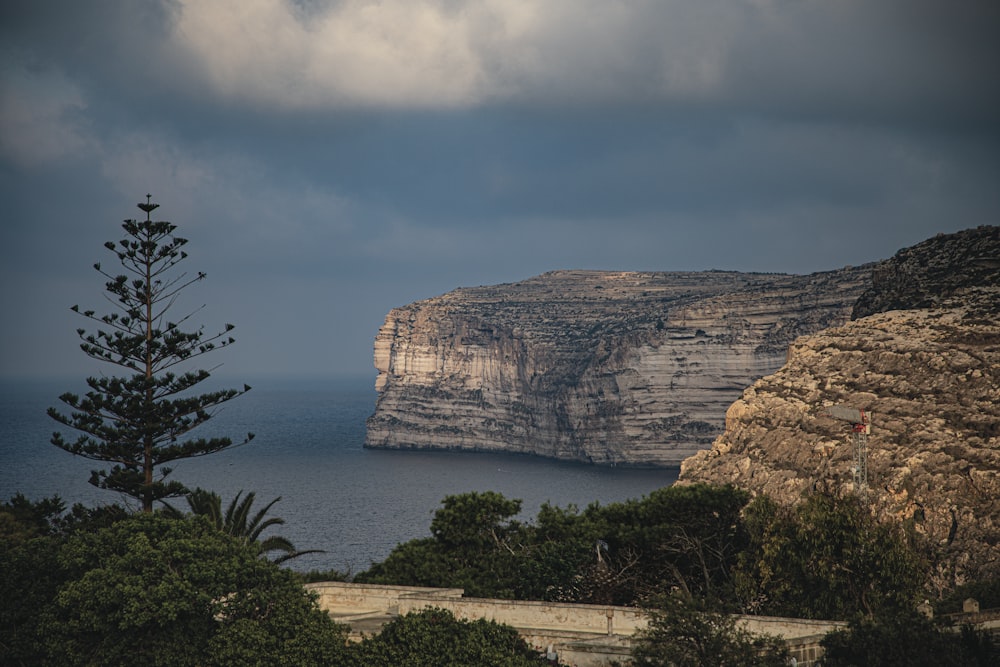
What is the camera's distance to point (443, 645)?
2052cm

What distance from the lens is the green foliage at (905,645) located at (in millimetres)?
18484

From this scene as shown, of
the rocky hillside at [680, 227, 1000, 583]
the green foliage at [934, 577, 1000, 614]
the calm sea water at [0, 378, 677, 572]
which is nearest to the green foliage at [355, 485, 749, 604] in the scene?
the green foliage at [934, 577, 1000, 614]

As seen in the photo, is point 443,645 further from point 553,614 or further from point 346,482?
point 346,482

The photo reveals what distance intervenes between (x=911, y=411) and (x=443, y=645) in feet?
105

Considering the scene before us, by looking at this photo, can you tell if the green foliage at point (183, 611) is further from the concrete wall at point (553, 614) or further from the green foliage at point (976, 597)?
the green foliage at point (976, 597)

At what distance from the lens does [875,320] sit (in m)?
55.0

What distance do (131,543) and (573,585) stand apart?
14335 millimetres

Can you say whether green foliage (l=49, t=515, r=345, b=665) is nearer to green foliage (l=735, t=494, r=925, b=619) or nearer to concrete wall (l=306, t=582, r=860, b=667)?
concrete wall (l=306, t=582, r=860, b=667)

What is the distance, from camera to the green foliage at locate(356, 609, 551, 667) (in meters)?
20.2

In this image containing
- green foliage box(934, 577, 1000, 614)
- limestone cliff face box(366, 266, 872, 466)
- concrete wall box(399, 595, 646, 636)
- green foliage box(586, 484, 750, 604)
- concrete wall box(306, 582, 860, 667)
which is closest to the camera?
concrete wall box(306, 582, 860, 667)

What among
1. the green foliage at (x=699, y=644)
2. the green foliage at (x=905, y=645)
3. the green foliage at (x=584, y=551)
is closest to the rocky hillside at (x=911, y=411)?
the green foliage at (x=584, y=551)

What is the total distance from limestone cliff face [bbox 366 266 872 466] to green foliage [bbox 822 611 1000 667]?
344ft

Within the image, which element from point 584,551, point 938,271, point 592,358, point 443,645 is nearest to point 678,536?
point 584,551

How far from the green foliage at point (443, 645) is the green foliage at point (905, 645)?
5.88 m
